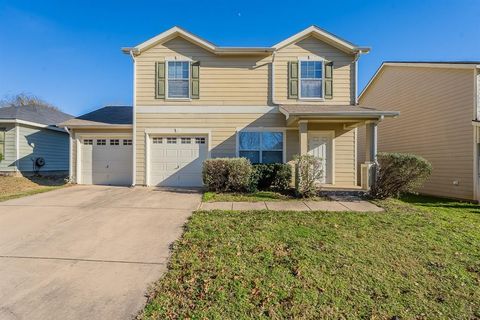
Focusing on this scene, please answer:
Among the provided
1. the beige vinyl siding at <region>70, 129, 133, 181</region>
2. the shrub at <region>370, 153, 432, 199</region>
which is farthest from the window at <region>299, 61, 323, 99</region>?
the beige vinyl siding at <region>70, 129, 133, 181</region>

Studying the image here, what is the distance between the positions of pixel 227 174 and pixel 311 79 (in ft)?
18.3

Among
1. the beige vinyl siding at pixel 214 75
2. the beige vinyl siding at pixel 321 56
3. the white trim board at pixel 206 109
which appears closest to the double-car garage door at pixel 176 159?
the white trim board at pixel 206 109

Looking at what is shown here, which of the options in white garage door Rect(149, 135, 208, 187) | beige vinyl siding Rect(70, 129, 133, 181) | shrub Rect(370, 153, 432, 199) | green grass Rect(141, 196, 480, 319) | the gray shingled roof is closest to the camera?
green grass Rect(141, 196, 480, 319)

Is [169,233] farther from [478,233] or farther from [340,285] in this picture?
[478,233]

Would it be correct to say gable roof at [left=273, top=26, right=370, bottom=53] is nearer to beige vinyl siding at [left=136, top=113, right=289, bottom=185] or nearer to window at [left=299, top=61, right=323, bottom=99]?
window at [left=299, top=61, right=323, bottom=99]

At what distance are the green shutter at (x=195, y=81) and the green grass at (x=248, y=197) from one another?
4.35m

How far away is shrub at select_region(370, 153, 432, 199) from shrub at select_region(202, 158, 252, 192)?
418cm

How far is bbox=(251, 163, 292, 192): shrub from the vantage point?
912 centimetres

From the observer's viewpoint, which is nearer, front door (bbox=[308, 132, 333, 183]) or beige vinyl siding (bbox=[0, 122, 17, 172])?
front door (bbox=[308, 132, 333, 183])

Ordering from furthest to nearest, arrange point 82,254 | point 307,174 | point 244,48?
1. point 244,48
2. point 307,174
3. point 82,254

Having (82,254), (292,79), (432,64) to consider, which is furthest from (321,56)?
(82,254)

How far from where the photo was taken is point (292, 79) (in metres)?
10.5

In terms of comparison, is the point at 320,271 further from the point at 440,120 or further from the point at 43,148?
the point at 43,148

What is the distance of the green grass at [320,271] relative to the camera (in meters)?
2.63
